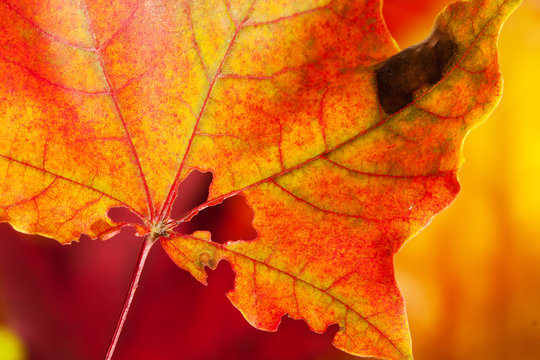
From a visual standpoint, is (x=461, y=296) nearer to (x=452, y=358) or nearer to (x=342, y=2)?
(x=452, y=358)

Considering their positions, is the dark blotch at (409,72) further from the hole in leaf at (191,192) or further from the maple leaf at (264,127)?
the hole in leaf at (191,192)

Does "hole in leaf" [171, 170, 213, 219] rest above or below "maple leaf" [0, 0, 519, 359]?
above

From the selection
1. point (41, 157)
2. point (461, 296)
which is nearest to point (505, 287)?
point (461, 296)

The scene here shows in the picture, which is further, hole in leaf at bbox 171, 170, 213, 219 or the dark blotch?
hole in leaf at bbox 171, 170, 213, 219

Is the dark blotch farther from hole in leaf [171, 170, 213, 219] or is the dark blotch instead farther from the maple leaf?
hole in leaf [171, 170, 213, 219]

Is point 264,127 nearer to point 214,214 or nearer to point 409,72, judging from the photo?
point 409,72

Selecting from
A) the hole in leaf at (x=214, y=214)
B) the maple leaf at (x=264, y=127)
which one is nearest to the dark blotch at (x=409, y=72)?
the maple leaf at (x=264, y=127)

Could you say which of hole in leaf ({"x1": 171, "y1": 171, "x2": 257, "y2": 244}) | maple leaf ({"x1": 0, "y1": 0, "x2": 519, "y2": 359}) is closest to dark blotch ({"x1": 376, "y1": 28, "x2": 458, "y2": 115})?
maple leaf ({"x1": 0, "y1": 0, "x2": 519, "y2": 359})
